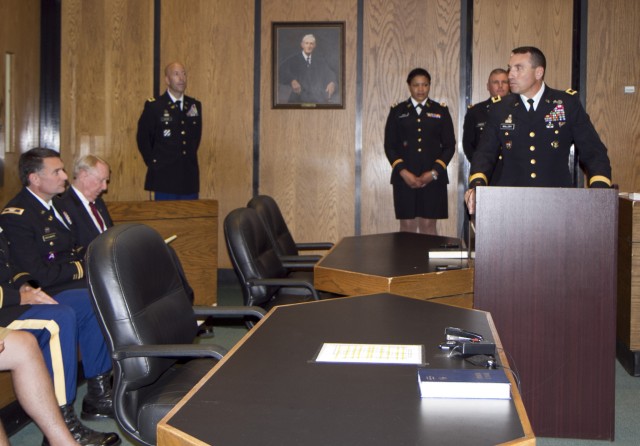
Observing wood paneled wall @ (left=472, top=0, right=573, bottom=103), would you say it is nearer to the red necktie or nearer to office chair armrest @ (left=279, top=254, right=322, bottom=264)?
office chair armrest @ (left=279, top=254, right=322, bottom=264)

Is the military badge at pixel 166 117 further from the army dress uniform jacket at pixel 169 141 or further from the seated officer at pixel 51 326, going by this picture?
the seated officer at pixel 51 326

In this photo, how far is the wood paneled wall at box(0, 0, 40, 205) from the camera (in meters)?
6.02

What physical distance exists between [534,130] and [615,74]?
11.6ft

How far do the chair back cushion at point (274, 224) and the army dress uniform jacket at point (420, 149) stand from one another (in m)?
2.23

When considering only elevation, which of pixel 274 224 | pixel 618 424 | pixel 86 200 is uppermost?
pixel 86 200

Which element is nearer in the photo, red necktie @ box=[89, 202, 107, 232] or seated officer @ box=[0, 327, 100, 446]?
seated officer @ box=[0, 327, 100, 446]

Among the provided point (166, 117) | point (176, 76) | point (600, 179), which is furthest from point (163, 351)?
point (166, 117)

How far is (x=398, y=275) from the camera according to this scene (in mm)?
3178

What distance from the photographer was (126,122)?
730 cm

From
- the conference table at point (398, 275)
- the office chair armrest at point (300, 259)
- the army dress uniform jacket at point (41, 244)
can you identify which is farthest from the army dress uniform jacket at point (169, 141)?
the conference table at point (398, 275)

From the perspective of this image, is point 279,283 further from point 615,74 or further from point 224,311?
point 615,74

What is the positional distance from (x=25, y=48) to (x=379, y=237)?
3751 mm

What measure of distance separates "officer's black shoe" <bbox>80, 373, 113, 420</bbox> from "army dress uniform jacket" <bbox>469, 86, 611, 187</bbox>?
2.09 meters

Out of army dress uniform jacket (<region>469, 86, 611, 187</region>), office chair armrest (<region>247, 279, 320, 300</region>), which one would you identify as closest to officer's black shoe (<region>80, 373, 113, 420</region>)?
office chair armrest (<region>247, 279, 320, 300</region>)
